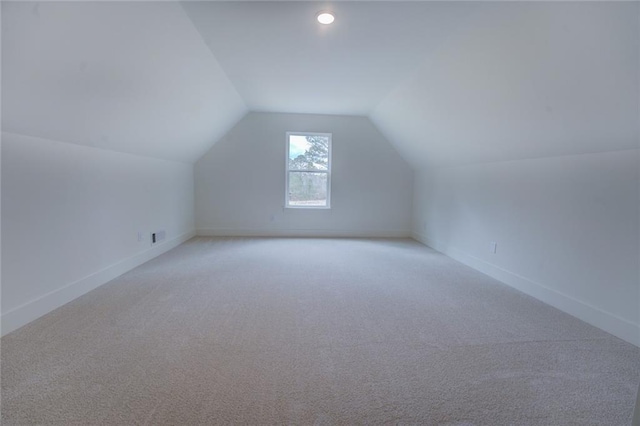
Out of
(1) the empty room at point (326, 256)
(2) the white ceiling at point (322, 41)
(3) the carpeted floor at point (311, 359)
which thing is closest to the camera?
(3) the carpeted floor at point (311, 359)

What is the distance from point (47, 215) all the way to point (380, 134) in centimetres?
484

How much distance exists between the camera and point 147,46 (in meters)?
2.17

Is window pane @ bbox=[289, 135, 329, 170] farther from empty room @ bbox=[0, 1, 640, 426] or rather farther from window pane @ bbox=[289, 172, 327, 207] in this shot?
empty room @ bbox=[0, 1, 640, 426]

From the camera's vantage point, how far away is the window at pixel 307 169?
18.2ft

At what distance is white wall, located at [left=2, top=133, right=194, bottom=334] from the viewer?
1988 mm

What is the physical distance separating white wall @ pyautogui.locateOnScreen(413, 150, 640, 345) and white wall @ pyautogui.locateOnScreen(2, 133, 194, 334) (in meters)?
4.19

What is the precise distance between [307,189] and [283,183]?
0.47 m

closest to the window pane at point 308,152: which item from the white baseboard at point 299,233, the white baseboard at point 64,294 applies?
the white baseboard at point 299,233

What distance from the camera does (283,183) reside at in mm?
5488

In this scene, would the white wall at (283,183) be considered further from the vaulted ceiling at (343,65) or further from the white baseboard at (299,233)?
the vaulted ceiling at (343,65)

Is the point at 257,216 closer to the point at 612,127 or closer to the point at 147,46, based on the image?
the point at 147,46

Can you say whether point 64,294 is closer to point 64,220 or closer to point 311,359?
point 64,220

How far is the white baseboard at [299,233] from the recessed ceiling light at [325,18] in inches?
149

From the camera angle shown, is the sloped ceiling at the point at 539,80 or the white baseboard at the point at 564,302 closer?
the sloped ceiling at the point at 539,80
